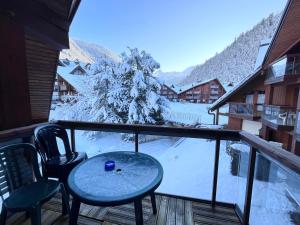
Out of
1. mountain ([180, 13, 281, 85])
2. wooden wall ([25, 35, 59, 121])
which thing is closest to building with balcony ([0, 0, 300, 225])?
wooden wall ([25, 35, 59, 121])

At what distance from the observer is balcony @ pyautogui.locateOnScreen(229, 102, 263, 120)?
31.3ft

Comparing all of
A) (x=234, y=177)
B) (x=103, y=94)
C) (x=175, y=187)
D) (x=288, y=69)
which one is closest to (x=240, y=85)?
(x=288, y=69)

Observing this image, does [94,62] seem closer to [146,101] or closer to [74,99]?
[74,99]

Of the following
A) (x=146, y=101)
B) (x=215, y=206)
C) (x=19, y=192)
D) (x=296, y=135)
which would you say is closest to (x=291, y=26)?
(x=296, y=135)

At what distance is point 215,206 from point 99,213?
1.37m

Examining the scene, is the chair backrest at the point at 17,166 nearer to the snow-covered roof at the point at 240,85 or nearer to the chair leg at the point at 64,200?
the chair leg at the point at 64,200


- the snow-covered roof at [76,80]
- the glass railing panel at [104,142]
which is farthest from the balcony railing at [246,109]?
the snow-covered roof at [76,80]

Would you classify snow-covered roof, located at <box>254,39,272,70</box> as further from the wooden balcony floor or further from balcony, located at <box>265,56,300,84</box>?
the wooden balcony floor

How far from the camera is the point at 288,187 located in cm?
138

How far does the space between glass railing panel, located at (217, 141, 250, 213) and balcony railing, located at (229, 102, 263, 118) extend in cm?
834

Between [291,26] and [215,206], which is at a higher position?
[291,26]

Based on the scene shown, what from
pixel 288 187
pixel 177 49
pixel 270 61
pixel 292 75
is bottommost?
pixel 288 187

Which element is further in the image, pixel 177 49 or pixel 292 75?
pixel 177 49

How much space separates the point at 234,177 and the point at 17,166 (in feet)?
8.07
